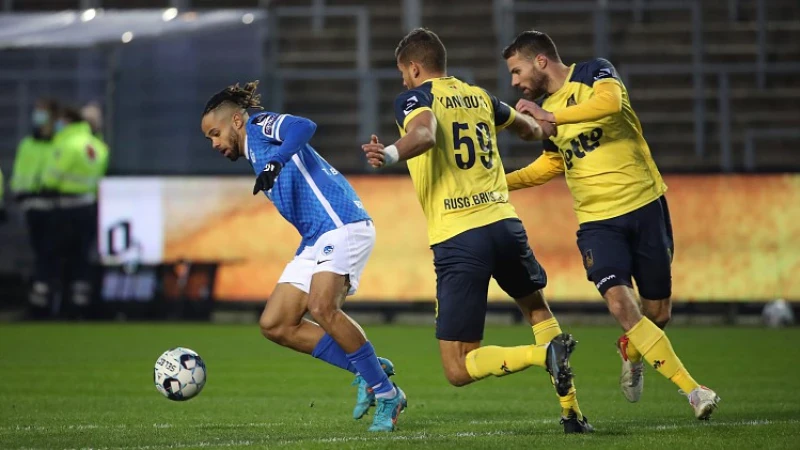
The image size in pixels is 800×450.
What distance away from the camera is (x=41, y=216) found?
61.9 feet

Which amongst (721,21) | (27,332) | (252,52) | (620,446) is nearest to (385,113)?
(252,52)

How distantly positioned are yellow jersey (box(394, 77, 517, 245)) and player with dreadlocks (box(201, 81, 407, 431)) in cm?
61

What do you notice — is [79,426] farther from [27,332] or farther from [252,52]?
[252,52]

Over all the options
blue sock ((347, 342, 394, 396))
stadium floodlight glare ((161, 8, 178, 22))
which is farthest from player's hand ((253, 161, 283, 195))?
stadium floodlight glare ((161, 8, 178, 22))

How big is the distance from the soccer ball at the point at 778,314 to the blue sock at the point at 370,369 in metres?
10.8

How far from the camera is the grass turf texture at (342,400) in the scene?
7207 mm

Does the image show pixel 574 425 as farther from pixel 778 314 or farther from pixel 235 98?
pixel 778 314

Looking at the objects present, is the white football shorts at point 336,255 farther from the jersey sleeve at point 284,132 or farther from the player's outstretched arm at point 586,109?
the player's outstretched arm at point 586,109

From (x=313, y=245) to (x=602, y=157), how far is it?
72.5 inches

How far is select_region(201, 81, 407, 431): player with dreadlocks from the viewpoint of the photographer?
25.2ft

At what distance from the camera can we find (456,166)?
737 centimetres

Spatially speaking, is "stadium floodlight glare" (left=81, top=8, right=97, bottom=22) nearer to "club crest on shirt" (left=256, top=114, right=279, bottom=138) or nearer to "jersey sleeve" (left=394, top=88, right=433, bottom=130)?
"club crest on shirt" (left=256, top=114, right=279, bottom=138)

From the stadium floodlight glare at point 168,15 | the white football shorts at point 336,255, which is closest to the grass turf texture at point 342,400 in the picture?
the white football shorts at point 336,255

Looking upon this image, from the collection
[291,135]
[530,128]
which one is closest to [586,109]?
[530,128]
